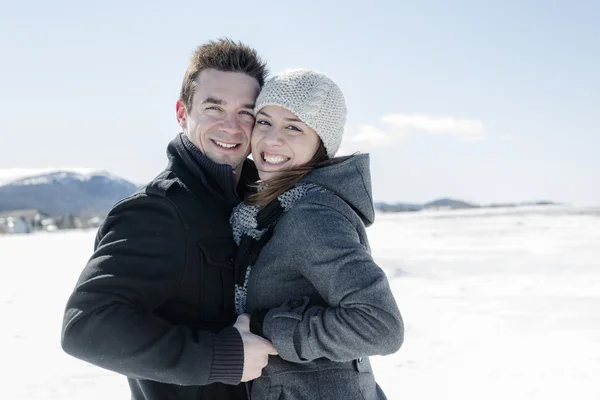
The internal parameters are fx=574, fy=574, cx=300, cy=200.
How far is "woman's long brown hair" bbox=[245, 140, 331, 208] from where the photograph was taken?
6.25ft

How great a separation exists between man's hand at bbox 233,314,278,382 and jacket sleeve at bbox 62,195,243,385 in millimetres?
21

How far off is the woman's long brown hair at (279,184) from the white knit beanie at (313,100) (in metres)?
0.12

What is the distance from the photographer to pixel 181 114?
243cm

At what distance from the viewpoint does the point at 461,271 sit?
11578 mm

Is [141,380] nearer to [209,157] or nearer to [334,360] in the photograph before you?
[334,360]

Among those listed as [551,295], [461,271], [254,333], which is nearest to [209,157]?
[254,333]

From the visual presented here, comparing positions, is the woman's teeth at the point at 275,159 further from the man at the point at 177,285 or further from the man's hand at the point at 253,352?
the man's hand at the point at 253,352

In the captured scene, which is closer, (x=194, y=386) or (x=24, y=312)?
(x=194, y=386)

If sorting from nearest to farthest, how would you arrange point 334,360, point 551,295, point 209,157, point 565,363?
point 334,360
point 209,157
point 565,363
point 551,295

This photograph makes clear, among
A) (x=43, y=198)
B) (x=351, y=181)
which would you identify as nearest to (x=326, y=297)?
(x=351, y=181)

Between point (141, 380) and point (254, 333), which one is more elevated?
point (254, 333)

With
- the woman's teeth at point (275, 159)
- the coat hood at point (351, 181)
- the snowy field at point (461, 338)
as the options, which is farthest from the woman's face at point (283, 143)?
the snowy field at point (461, 338)

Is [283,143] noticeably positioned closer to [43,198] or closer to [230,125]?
[230,125]

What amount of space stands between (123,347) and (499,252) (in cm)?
1489
